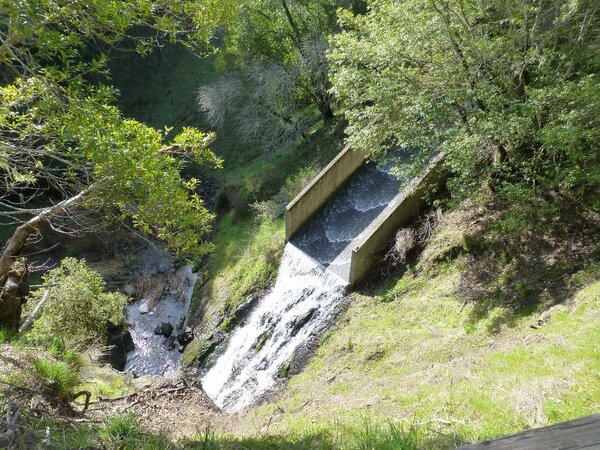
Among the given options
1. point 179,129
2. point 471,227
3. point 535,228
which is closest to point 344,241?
point 471,227

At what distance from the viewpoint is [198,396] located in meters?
8.29

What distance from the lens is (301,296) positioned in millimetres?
13359

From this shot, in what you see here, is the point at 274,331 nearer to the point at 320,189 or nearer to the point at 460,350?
the point at 320,189

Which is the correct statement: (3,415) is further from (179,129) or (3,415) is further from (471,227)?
(179,129)

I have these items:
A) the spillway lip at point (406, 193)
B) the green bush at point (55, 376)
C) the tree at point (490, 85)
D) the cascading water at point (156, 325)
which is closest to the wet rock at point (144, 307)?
the cascading water at point (156, 325)

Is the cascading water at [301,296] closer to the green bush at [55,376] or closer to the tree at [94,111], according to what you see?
the green bush at [55,376]

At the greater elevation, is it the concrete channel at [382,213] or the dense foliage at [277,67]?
the dense foliage at [277,67]

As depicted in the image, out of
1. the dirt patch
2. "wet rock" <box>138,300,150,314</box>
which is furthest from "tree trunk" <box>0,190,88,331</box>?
"wet rock" <box>138,300,150,314</box>

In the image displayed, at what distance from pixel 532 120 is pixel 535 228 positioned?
8.27ft

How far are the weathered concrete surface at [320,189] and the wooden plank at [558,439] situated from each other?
1322cm

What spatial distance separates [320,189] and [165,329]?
24.5 ft

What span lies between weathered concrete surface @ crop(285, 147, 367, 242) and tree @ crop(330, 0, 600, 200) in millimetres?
4551

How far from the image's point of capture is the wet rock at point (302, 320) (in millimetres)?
12430

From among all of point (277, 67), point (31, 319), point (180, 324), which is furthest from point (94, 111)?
point (277, 67)
